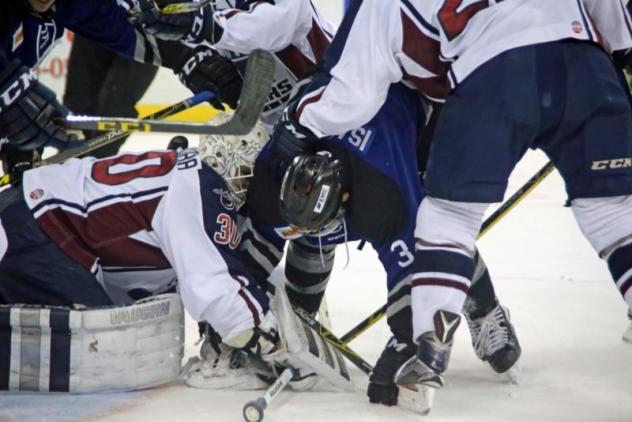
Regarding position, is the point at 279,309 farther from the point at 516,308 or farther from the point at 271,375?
the point at 516,308

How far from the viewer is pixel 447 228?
2.22m

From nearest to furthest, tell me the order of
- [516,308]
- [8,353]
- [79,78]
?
[8,353]
[516,308]
[79,78]

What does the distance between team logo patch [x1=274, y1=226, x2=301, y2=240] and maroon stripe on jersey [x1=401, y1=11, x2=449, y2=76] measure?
19.2 inches

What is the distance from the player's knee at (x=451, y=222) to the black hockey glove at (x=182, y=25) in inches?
35.6

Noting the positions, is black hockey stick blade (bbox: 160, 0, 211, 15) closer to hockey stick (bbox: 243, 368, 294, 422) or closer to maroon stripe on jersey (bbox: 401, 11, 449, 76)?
maroon stripe on jersey (bbox: 401, 11, 449, 76)

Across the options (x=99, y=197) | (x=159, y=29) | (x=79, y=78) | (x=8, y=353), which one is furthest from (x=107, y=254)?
(x=79, y=78)

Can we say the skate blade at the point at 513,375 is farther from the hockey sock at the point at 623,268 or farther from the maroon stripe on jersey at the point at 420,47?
the maroon stripe on jersey at the point at 420,47

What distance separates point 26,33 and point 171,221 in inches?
33.7

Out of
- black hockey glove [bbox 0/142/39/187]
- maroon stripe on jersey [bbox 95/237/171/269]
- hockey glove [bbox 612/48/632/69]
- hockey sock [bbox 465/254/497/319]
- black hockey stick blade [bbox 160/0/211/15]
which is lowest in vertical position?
hockey sock [bbox 465/254/497/319]

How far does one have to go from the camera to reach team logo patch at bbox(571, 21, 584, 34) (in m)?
2.22

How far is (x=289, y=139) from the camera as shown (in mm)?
2471

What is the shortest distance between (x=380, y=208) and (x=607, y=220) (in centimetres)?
48

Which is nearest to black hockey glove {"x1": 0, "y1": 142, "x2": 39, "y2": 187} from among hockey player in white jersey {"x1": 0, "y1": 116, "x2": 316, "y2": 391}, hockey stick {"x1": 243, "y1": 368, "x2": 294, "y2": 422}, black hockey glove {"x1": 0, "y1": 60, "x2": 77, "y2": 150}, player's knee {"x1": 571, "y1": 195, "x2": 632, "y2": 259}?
black hockey glove {"x1": 0, "y1": 60, "x2": 77, "y2": 150}

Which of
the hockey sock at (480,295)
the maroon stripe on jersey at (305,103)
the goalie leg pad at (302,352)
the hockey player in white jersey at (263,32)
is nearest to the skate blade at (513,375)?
the hockey sock at (480,295)
